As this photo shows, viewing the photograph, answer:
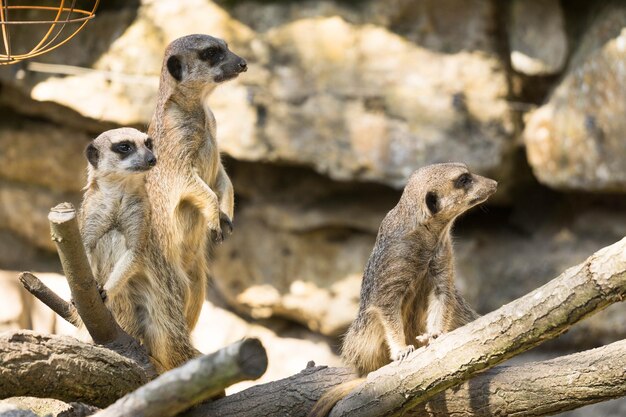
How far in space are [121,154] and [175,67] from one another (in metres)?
0.57

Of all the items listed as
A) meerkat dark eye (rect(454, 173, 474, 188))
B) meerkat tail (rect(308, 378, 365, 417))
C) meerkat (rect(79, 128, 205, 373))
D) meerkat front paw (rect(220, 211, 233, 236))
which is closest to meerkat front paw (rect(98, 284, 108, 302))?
meerkat (rect(79, 128, 205, 373))

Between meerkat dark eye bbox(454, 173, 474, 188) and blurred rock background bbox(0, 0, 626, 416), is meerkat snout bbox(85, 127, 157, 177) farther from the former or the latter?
blurred rock background bbox(0, 0, 626, 416)

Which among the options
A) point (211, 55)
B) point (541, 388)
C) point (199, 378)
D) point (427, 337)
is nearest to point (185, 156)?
point (211, 55)

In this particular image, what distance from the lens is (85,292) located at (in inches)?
139

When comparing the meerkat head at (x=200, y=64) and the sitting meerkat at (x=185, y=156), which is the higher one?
the meerkat head at (x=200, y=64)

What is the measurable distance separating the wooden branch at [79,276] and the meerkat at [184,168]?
46cm

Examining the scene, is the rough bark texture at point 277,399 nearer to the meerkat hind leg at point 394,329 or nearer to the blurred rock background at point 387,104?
the meerkat hind leg at point 394,329

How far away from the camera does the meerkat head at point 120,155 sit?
3896 mm

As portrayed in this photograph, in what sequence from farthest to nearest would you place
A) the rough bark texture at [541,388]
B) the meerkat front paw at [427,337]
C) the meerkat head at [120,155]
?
the meerkat head at [120,155]
the meerkat front paw at [427,337]
the rough bark texture at [541,388]

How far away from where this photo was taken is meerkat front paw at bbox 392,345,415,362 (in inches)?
139

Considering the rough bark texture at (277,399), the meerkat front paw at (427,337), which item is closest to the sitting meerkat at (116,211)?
the rough bark texture at (277,399)

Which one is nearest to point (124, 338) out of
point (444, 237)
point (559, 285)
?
point (444, 237)

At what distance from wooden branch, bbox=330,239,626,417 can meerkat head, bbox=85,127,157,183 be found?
1.27 m

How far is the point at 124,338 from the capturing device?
3.87 m
